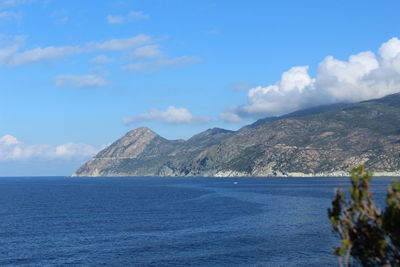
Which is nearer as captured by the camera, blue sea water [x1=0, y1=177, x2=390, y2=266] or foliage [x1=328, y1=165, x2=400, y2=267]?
foliage [x1=328, y1=165, x2=400, y2=267]

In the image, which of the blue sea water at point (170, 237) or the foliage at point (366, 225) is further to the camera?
the blue sea water at point (170, 237)

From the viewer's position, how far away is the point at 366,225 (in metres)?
33.3

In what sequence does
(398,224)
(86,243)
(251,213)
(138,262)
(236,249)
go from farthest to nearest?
1. (251,213)
2. (86,243)
3. (236,249)
4. (138,262)
5. (398,224)

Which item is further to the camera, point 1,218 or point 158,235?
point 1,218

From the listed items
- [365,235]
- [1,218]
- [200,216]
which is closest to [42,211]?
[1,218]

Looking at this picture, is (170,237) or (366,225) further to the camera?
(170,237)

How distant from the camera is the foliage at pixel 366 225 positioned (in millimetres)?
31953

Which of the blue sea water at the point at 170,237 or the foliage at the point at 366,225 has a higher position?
the foliage at the point at 366,225

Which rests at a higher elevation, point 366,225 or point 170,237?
point 366,225

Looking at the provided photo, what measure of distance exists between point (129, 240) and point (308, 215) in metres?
64.5

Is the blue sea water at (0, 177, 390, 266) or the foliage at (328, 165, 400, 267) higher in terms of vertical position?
the foliage at (328, 165, 400, 267)

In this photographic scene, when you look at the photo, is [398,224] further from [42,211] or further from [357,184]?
[42,211]

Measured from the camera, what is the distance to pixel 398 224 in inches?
1252

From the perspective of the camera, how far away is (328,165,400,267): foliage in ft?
105
